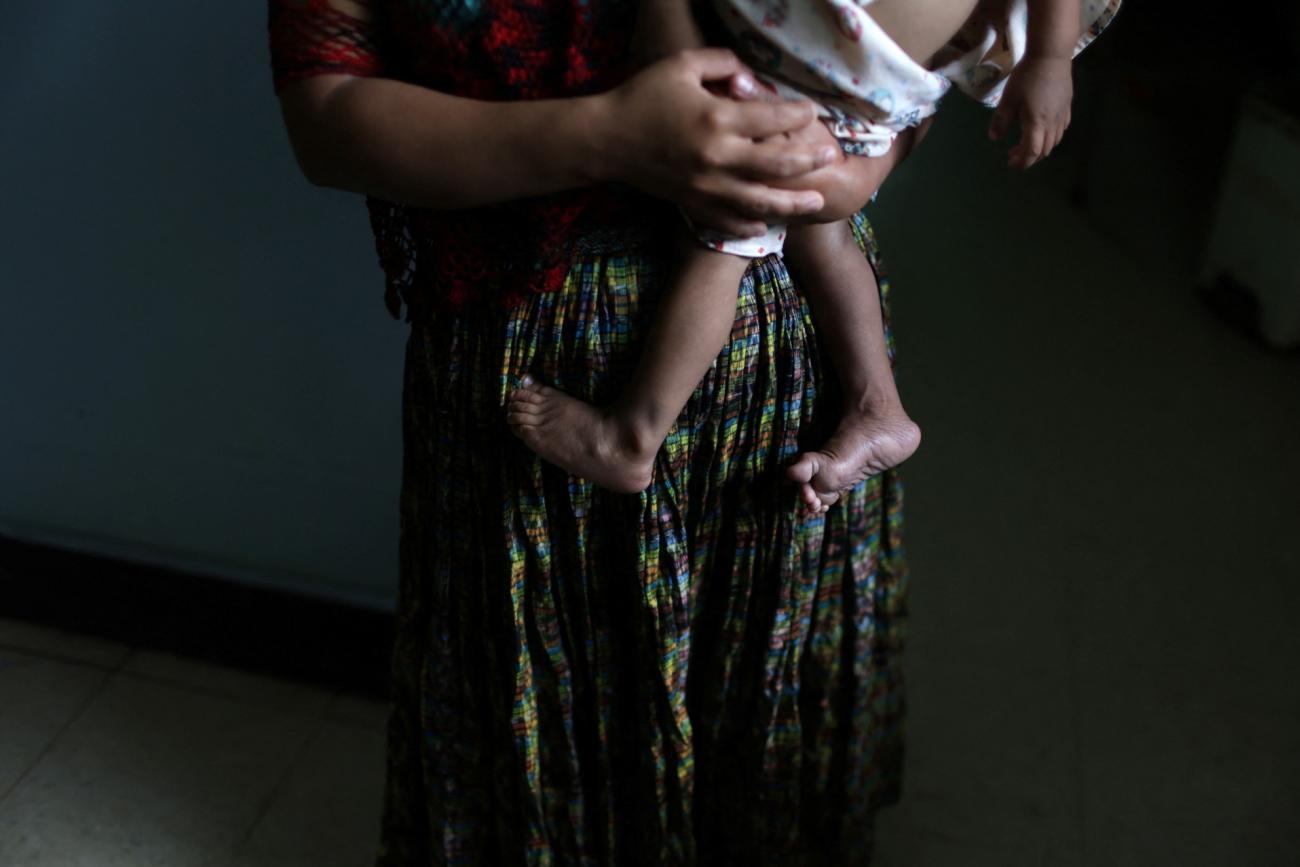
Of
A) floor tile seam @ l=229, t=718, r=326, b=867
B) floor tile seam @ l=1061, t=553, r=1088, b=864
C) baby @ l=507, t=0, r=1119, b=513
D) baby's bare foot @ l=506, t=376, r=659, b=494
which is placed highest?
baby @ l=507, t=0, r=1119, b=513

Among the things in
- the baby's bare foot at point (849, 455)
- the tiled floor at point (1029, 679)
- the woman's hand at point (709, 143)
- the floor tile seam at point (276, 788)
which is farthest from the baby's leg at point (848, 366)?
the floor tile seam at point (276, 788)

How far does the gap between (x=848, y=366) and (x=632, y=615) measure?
1.00ft

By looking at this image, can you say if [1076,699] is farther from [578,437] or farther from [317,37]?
[317,37]

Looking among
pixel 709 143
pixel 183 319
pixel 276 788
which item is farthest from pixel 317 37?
pixel 276 788

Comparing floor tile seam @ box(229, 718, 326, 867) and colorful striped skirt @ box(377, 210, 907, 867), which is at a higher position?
colorful striped skirt @ box(377, 210, 907, 867)

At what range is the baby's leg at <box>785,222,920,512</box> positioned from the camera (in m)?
1.00

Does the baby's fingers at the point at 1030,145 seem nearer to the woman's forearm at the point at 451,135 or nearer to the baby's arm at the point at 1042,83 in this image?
the baby's arm at the point at 1042,83

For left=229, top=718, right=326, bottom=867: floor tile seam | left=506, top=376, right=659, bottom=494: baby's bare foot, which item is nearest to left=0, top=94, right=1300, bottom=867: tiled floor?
left=229, top=718, right=326, bottom=867: floor tile seam

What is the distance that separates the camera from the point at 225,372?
63.9 inches

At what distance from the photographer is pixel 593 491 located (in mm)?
1054

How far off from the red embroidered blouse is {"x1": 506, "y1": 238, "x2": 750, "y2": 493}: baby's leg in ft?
0.29

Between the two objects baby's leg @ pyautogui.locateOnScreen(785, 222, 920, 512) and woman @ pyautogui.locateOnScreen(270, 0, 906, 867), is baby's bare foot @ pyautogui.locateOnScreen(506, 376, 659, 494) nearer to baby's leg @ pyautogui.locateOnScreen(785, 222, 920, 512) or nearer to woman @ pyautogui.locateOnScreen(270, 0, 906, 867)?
woman @ pyautogui.locateOnScreen(270, 0, 906, 867)

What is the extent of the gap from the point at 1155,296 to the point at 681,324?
2157 mm

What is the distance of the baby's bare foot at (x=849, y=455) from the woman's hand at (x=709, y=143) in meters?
0.26
